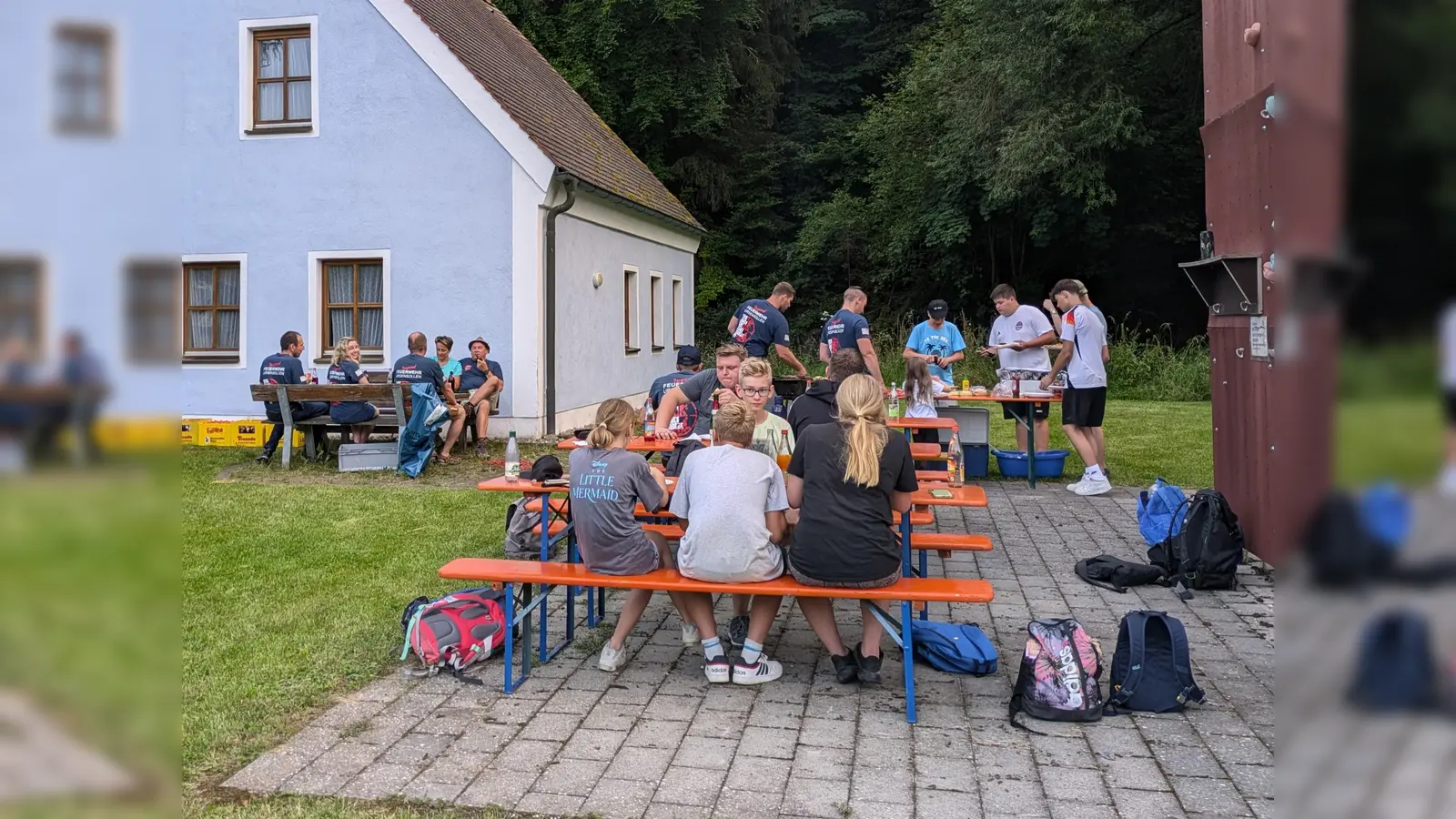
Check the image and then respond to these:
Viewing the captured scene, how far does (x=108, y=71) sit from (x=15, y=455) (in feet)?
0.64

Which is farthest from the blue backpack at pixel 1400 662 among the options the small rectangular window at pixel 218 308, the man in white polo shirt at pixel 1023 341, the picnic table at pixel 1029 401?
the small rectangular window at pixel 218 308

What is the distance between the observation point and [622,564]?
503 cm

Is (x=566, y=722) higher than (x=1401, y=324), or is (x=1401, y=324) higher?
(x=1401, y=324)

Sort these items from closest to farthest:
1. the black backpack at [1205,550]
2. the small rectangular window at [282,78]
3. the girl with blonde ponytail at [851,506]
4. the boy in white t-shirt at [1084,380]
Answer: the girl with blonde ponytail at [851,506] → the black backpack at [1205,550] → the boy in white t-shirt at [1084,380] → the small rectangular window at [282,78]

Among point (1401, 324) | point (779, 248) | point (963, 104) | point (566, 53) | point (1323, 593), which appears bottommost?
point (1323, 593)

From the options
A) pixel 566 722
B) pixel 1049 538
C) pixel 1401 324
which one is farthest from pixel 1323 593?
pixel 1049 538

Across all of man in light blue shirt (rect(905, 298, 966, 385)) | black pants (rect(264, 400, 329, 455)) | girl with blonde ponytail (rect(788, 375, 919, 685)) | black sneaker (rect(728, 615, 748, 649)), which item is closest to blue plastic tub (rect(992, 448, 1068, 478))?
man in light blue shirt (rect(905, 298, 966, 385))

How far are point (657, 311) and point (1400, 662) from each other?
1948 centimetres

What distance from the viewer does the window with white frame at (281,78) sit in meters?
13.8

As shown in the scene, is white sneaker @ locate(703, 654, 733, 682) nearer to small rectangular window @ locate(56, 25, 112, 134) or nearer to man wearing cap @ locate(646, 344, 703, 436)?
man wearing cap @ locate(646, 344, 703, 436)

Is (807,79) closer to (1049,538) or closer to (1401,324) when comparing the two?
(1049,538)

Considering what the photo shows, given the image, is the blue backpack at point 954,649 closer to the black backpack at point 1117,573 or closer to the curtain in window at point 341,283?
the black backpack at point 1117,573

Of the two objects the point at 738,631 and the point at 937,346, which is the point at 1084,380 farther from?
the point at 738,631

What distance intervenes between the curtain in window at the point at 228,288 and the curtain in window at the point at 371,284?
1.70 meters
